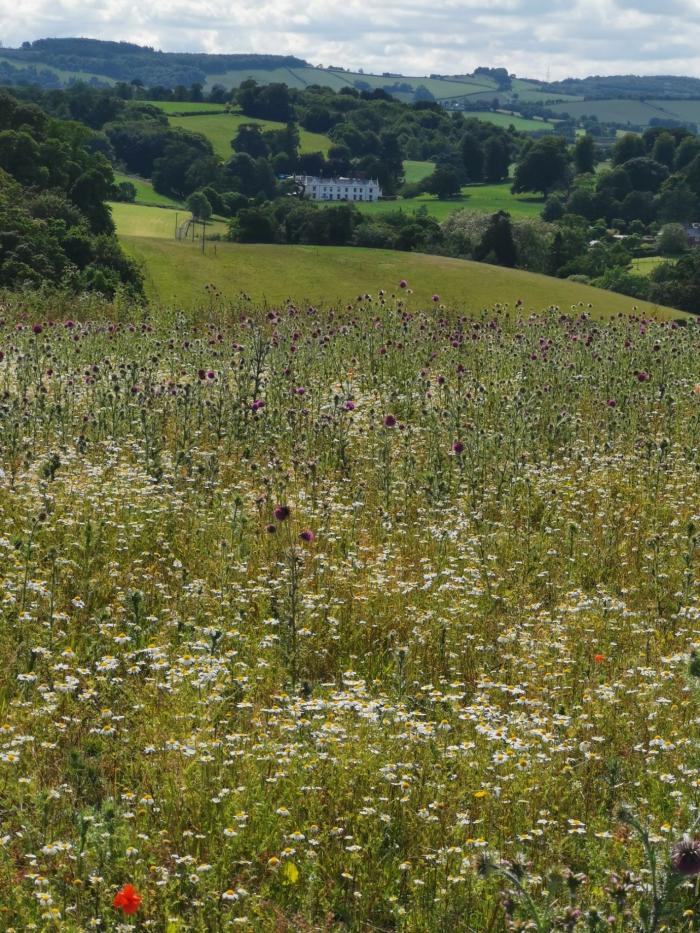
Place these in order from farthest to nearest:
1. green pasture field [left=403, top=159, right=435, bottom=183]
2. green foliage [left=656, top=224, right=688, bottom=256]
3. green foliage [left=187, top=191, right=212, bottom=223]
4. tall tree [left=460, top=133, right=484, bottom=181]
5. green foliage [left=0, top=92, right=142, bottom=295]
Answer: green pasture field [left=403, top=159, right=435, bottom=183] < tall tree [left=460, top=133, right=484, bottom=181] < green foliage [left=656, top=224, right=688, bottom=256] < green foliage [left=187, top=191, right=212, bottom=223] < green foliage [left=0, top=92, right=142, bottom=295]

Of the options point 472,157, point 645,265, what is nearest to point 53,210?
point 645,265

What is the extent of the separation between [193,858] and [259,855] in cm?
39

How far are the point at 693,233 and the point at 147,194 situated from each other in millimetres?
72045

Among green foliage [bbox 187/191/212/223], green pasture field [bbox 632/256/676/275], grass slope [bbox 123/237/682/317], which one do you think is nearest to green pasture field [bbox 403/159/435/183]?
green pasture field [bbox 632/256/676/275]

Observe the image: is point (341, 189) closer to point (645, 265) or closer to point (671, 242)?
point (671, 242)

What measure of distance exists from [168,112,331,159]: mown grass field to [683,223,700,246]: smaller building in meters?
68.8

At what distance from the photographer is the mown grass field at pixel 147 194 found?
124938mm

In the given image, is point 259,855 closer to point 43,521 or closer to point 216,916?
point 216,916

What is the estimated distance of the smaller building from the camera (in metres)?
130

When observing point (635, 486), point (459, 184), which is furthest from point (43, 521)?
point (459, 184)

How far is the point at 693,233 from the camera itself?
5428 inches

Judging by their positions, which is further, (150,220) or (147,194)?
(147,194)

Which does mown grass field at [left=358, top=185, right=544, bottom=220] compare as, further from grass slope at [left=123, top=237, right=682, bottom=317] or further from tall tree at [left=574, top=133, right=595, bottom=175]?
grass slope at [left=123, top=237, right=682, bottom=317]

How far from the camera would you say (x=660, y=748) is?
233 inches
